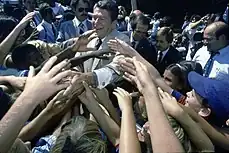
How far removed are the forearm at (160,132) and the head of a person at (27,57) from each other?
2203 mm

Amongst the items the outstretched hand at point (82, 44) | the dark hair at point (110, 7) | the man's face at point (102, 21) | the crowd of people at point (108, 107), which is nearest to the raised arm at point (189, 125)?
the crowd of people at point (108, 107)

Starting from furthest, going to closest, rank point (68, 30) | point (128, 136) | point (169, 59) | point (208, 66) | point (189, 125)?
1. point (68, 30)
2. point (169, 59)
3. point (208, 66)
4. point (189, 125)
5. point (128, 136)

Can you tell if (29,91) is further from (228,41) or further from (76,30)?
(76,30)

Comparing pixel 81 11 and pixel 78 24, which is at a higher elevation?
pixel 81 11

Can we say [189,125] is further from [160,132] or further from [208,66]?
[208,66]

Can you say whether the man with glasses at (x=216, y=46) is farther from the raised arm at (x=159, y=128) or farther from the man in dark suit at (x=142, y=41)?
the raised arm at (x=159, y=128)

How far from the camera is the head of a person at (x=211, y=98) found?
2.47 meters

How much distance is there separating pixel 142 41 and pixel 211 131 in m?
3.49

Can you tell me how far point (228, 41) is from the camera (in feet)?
18.9

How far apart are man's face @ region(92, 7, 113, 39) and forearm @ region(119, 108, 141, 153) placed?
1.74 metres

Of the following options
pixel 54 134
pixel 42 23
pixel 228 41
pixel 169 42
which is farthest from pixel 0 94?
pixel 42 23

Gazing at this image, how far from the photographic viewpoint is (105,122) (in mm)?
2658

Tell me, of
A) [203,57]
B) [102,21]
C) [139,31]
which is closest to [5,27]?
Answer: [102,21]

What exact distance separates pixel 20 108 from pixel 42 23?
18.8 ft
